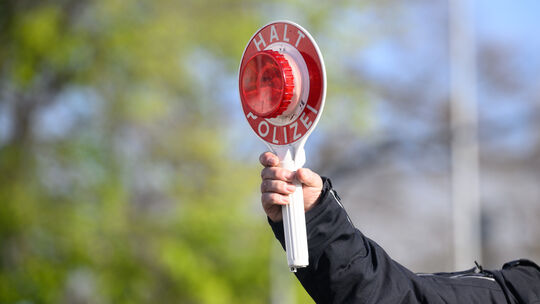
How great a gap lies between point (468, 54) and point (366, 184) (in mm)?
6274

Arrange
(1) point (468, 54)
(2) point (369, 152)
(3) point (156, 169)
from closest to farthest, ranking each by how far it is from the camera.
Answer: (2) point (369, 152), (3) point (156, 169), (1) point (468, 54)

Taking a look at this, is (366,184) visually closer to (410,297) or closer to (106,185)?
(106,185)

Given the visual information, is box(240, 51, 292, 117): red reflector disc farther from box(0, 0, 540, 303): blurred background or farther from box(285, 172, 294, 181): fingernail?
box(0, 0, 540, 303): blurred background

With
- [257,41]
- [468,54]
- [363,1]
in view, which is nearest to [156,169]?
[363,1]

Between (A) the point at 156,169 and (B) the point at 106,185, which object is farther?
(A) the point at 156,169

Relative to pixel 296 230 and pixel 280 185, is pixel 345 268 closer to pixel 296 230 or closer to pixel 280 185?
pixel 296 230

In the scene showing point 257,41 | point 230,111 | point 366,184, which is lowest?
point 257,41

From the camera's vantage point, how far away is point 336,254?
7.63ft

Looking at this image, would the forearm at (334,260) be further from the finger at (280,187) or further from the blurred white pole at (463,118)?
the blurred white pole at (463,118)

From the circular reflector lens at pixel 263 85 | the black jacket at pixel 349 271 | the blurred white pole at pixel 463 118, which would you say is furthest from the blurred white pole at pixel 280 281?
the circular reflector lens at pixel 263 85

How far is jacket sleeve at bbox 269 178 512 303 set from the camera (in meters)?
2.33

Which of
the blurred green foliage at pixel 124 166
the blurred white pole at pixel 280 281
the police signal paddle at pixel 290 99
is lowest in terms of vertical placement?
the police signal paddle at pixel 290 99

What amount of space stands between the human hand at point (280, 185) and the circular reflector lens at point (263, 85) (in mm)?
144

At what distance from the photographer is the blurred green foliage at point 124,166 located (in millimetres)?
11711
